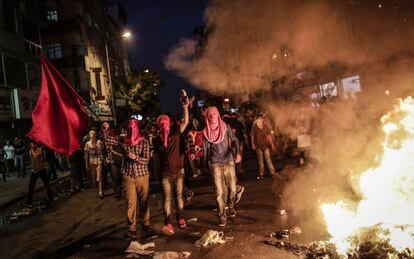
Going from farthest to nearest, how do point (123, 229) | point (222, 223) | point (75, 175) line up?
point (75, 175)
point (123, 229)
point (222, 223)

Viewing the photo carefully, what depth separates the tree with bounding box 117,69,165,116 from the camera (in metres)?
40.8

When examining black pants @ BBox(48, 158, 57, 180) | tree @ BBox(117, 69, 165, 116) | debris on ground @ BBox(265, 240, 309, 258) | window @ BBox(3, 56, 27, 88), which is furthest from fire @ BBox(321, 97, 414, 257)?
tree @ BBox(117, 69, 165, 116)

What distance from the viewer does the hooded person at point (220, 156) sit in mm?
6684

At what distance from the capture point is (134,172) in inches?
253

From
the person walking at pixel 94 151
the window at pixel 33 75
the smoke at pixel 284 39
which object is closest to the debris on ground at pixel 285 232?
the smoke at pixel 284 39

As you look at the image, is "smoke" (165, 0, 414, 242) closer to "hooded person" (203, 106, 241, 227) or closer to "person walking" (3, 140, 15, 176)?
"hooded person" (203, 106, 241, 227)

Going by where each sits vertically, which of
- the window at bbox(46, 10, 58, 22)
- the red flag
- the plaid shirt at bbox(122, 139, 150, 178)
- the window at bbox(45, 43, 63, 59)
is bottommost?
the plaid shirt at bbox(122, 139, 150, 178)

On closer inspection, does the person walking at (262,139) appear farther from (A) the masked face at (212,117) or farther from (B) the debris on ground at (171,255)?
(B) the debris on ground at (171,255)

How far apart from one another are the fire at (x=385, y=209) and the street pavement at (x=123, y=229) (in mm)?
705

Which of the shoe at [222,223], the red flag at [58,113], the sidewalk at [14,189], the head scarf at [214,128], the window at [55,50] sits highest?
the window at [55,50]

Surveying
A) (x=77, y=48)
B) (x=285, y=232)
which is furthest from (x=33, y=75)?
(x=285, y=232)

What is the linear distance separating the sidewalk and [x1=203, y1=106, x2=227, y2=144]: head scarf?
7.58 m

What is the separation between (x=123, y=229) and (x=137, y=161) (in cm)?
160

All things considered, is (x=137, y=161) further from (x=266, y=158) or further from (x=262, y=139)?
(x=266, y=158)
